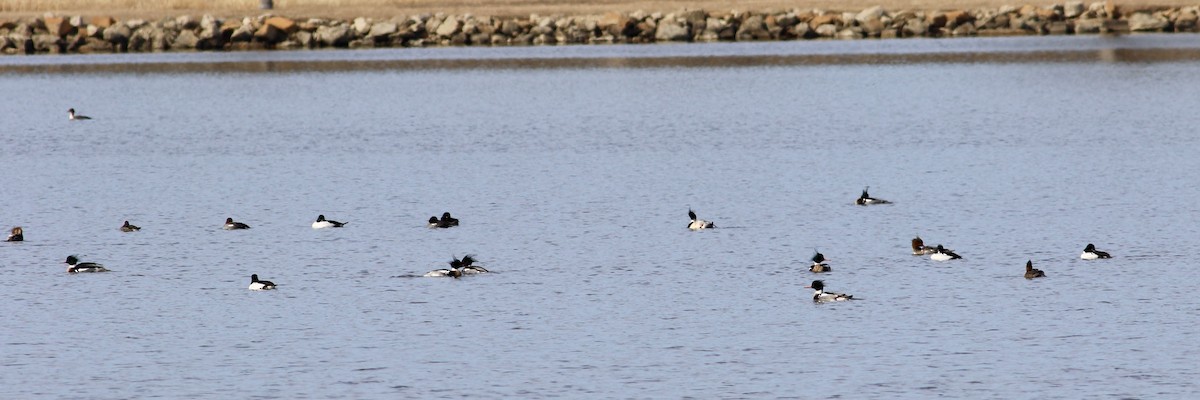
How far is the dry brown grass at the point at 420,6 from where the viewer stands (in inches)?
3883

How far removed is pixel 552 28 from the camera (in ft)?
316

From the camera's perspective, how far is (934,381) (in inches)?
817

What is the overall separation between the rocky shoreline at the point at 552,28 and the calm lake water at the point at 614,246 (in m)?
26.8

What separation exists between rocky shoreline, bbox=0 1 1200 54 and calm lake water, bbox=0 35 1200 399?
26840 millimetres

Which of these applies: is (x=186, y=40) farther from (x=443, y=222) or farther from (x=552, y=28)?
(x=443, y=222)

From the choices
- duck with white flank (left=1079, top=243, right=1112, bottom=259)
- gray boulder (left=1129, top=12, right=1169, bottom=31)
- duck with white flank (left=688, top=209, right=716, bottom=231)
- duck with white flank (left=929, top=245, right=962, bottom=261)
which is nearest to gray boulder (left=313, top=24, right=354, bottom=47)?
gray boulder (left=1129, top=12, right=1169, bottom=31)

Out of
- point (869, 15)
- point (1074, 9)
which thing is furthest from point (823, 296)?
point (1074, 9)

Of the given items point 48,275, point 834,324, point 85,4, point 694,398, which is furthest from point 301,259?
point 85,4

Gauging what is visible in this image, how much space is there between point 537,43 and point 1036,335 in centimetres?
7523

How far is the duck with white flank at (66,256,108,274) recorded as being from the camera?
2902 cm

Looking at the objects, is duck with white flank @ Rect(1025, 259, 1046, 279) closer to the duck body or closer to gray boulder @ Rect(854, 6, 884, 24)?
the duck body

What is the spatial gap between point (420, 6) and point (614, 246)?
7480cm

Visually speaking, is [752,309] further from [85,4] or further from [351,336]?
[85,4]

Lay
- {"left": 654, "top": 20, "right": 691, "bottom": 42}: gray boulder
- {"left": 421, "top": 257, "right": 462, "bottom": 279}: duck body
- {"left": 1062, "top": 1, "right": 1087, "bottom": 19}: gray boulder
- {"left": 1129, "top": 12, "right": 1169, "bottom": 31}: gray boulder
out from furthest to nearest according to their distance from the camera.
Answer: {"left": 654, "top": 20, "right": 691, "bottom": 42}: gray boulder
{"left": 1062, "top": 1, "right": 1087, "bottom": 19}: gray boulder
{"left": 1129, "top": 12, "right": 1169, "bottom": 31}: gray boulder
{"left": 421, "top": 257, "right": 462, "bottom": 279}: duck body
